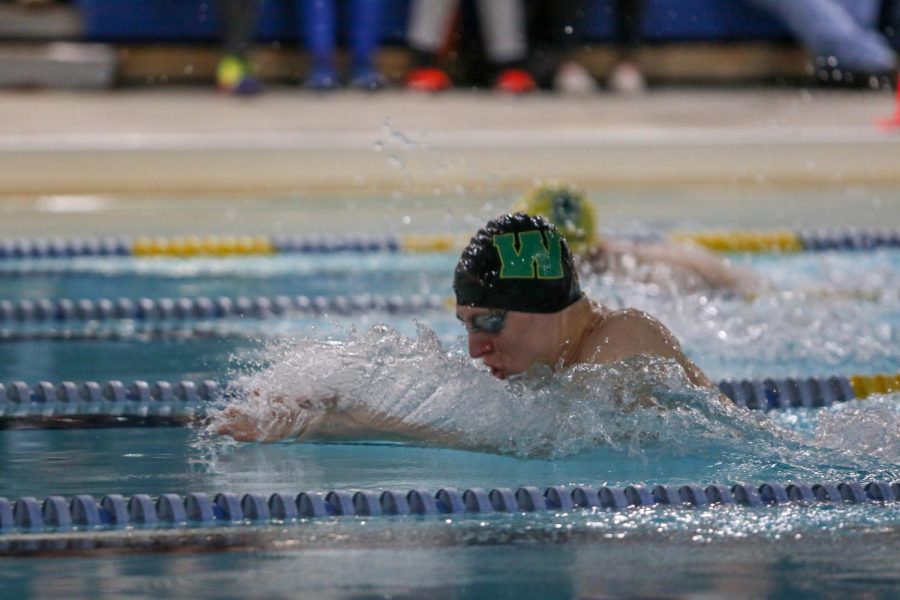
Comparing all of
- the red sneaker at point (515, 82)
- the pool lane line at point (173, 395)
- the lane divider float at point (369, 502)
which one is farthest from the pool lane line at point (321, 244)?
the red sneaker at point (515, 82)

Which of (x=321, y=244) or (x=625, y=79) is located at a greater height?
(x=625, y=79)

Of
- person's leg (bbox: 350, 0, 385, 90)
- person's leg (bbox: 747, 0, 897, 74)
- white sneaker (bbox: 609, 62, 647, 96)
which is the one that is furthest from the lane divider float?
person's leg (bbox: 747, 0, 897, 74)

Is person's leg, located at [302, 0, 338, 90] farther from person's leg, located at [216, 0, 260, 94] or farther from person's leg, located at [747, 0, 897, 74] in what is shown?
person's leg, located at [747, 0, 897, 74]

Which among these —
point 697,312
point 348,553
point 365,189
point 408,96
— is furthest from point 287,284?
point 408,96

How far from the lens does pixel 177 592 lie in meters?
2.11

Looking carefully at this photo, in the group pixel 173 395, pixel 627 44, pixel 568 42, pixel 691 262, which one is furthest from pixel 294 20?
pixel 173 395

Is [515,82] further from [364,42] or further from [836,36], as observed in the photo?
[836,36]

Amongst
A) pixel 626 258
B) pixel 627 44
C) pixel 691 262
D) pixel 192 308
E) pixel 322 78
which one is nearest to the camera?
pixel 192 308

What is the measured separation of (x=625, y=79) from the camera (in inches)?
326

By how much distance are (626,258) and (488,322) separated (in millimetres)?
1713

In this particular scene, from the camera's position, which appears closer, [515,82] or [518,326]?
[518,326]

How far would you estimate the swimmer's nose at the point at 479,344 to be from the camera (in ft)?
8.76

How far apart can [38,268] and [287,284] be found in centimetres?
86

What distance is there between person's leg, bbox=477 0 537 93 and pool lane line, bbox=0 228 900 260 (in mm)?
2842
